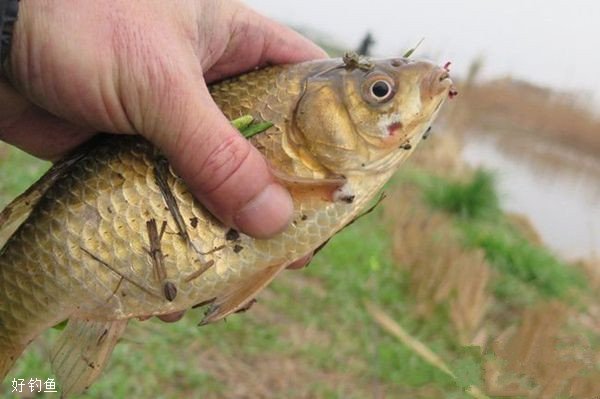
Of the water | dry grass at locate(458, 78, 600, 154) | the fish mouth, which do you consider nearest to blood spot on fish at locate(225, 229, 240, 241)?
the fish mouth

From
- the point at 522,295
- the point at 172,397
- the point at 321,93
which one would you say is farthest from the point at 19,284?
the point at 522,295

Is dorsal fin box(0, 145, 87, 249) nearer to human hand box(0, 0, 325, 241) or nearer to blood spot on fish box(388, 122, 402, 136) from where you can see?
human hand box(0, 0, 325, 241)

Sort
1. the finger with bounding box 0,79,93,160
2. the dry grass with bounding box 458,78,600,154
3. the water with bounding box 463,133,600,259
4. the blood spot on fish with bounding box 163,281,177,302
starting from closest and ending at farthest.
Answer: the blood spot on fish with bounding box 163,281,177,302 < the finger with bounding box 0,79,93,160 < the water with bounding box 463,133,600,259 < the dry grass with bounding box 458,78,600,154

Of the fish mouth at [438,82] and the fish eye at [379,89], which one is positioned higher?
the fish mouth at [438,82]

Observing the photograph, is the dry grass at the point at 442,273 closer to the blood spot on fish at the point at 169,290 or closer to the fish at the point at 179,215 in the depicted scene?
the fish at the point at 179,215

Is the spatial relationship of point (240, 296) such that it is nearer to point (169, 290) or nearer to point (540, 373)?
point (169, 290)

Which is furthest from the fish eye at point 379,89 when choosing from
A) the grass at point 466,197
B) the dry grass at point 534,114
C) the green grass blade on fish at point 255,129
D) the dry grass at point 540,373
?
the dry grass at point 534,114
